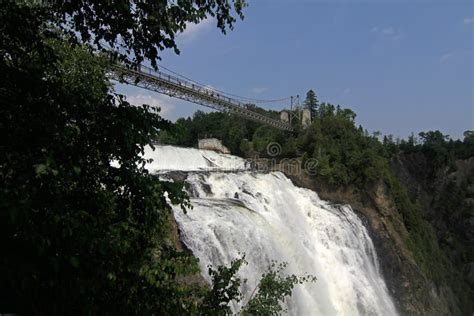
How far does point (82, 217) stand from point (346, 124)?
32.6 m

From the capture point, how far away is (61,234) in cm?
319

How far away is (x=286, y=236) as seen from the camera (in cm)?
1756

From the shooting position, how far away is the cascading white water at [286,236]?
1353 cm

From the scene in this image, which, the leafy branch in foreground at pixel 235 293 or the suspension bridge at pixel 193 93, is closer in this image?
the leafy branch in foreground at pixel 235 293

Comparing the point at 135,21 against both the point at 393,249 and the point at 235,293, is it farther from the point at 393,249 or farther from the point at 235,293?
the point at 393,249

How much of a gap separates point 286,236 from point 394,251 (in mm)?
10834

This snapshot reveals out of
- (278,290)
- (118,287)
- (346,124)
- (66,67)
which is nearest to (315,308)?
(278,290)

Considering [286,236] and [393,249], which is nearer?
[286,236]

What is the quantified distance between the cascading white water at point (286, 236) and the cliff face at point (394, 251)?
52.3 inches

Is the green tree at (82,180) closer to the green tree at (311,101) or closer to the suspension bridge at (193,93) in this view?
the suspension bridge at (193,93)

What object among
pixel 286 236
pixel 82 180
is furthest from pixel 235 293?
pixel 286 236

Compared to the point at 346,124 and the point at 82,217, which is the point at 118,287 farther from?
the point at 346,124

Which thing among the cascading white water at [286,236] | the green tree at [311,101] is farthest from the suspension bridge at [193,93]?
the green tree at [311,101]

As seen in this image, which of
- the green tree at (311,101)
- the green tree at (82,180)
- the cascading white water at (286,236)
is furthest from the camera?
the green tree at (311,101)
